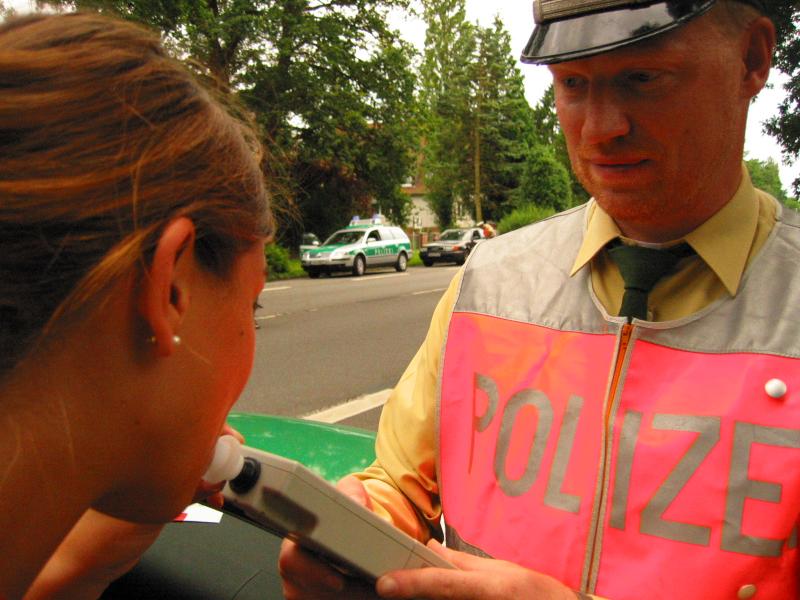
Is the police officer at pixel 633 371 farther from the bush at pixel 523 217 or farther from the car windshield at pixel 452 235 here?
the bush at pixel 523 217

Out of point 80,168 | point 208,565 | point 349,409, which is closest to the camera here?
point 80,168

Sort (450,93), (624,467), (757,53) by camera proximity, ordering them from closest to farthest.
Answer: (624,467) → (757,53) → (450,93)

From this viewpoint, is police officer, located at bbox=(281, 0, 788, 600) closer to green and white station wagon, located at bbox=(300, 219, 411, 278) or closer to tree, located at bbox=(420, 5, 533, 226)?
green and white station wagon, located at bbox=(300, 219, 411, 278)

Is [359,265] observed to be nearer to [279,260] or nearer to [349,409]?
[279,260]

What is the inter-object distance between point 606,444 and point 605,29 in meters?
0.78

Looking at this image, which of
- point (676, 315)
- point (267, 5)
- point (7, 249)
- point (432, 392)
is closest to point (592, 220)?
point (676, 315)

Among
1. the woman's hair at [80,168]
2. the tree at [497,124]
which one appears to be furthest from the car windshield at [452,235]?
the woman's hair at [80,168]

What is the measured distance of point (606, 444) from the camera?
1405 mm

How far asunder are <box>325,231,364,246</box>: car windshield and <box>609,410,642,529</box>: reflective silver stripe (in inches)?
771

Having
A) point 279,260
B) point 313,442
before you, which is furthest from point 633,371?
point 279,260

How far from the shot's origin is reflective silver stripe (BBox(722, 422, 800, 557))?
4.07 ft

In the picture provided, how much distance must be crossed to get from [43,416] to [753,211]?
4.36 feet

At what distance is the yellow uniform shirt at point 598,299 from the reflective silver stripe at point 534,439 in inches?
6.8

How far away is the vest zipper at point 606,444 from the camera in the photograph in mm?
1370
